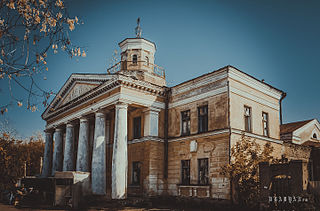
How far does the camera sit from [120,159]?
1806cm

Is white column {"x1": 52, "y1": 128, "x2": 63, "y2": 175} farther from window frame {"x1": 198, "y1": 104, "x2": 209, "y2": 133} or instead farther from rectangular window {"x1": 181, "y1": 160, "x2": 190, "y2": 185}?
window frame {"x1": 198, "y1": 104, "x2": 209, "y2": 133}

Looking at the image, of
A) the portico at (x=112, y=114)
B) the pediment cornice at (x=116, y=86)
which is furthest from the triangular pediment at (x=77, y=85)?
the pediment cornice at (x=116, y=86)

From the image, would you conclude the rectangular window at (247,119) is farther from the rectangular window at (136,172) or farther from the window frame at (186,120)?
the rectangular window at (136,172)

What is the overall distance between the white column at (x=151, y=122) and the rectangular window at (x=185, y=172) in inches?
109

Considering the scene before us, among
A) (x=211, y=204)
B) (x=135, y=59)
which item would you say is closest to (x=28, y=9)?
(x=211, y=204)

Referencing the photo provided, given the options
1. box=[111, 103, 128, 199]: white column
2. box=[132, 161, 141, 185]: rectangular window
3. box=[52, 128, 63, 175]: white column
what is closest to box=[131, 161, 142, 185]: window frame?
box=[132, 161, 141, 185]: rectangular window

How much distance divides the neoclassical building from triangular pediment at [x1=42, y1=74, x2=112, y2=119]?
111 millimetres

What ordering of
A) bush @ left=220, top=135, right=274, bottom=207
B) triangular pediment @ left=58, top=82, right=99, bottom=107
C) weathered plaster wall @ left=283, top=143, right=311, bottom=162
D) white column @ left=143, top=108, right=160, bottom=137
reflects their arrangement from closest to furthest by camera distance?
bush @ left=220, top=135, right=274, bottom=207, white column @ left=143, top=108, right=160, bottom=137, weathered plaster wall @ left=283, top=143, right=311, bottom=162, triangular pediment @ left=58, top=82, right=99, bottom=107

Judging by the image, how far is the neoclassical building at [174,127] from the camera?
57.5 ft

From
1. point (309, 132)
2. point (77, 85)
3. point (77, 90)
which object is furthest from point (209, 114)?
point (309, 132)

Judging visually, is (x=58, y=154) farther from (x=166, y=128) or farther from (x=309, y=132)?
(x=309, y=132)

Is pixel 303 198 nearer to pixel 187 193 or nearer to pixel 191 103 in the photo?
pixel 187 193

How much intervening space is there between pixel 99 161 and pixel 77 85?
7.71 m

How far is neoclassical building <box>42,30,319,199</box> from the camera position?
1752 cm
